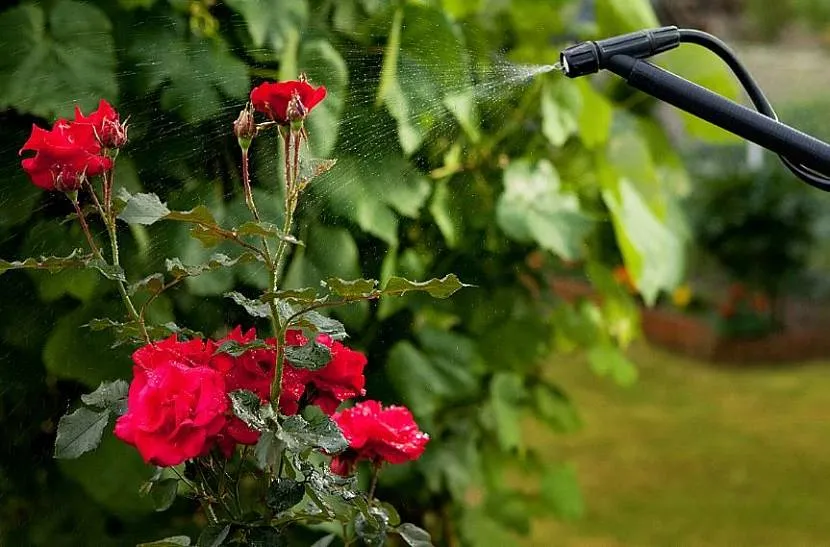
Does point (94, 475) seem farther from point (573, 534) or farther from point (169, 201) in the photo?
point (573, 534)

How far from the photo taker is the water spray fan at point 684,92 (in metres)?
0.66

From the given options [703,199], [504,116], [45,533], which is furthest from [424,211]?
[703,199]

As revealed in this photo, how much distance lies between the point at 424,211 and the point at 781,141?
813mm

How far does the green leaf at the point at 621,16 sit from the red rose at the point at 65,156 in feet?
3.33

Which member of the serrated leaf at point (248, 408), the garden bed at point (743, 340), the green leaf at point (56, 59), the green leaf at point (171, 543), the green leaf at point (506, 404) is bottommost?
the garden bed at point (743, 340)

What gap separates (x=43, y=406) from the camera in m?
1.38

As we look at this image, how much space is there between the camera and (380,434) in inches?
32.1

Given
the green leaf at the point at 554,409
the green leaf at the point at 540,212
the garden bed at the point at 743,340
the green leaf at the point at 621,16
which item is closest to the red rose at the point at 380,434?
the green leaf at the point at 540,212

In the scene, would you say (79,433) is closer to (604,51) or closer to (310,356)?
(310,356)

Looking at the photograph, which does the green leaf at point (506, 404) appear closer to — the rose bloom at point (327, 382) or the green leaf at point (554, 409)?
the green leaf at point (554, 409)

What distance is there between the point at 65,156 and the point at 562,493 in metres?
1.32

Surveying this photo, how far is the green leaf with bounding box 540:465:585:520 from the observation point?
1882mm

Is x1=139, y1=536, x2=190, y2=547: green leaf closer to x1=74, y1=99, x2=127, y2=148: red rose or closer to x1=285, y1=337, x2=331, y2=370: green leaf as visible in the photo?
x1=285, y1=337, x2=331, y2=370: green leaf

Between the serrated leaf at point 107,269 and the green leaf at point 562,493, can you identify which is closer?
the serrated leaf at point 107,269
